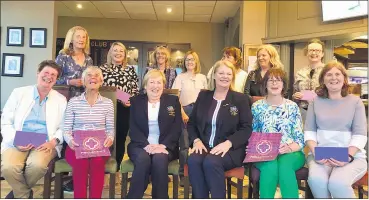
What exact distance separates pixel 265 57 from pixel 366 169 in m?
1.25

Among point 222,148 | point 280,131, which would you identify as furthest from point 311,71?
point 222,148

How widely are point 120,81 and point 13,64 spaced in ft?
11.3

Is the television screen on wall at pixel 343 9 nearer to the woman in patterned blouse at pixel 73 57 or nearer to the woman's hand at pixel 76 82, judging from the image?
the woman in patterned blouse at pixel 73 57

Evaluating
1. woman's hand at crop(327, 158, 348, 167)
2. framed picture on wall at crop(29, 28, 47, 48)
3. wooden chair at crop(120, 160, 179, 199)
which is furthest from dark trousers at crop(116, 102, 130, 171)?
framed picture on wall at crop(29, 28, 47, 48)

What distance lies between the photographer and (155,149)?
241cm

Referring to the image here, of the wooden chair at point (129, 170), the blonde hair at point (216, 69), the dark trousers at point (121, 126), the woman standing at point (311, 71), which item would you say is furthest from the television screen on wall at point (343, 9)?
the wooden chair at point (129, 170)

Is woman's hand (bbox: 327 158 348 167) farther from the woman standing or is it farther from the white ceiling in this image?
the white ceiling

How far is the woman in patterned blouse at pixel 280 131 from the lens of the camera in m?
2.21

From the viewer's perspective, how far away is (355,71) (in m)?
4.99

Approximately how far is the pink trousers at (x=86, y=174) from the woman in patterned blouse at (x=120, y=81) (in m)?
0.66

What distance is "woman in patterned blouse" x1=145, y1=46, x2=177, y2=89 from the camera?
3.52 meters

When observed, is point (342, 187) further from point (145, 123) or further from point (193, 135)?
point (145, 123)

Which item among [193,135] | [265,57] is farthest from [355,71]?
[193,135]

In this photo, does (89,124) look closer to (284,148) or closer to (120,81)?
(120,81)
